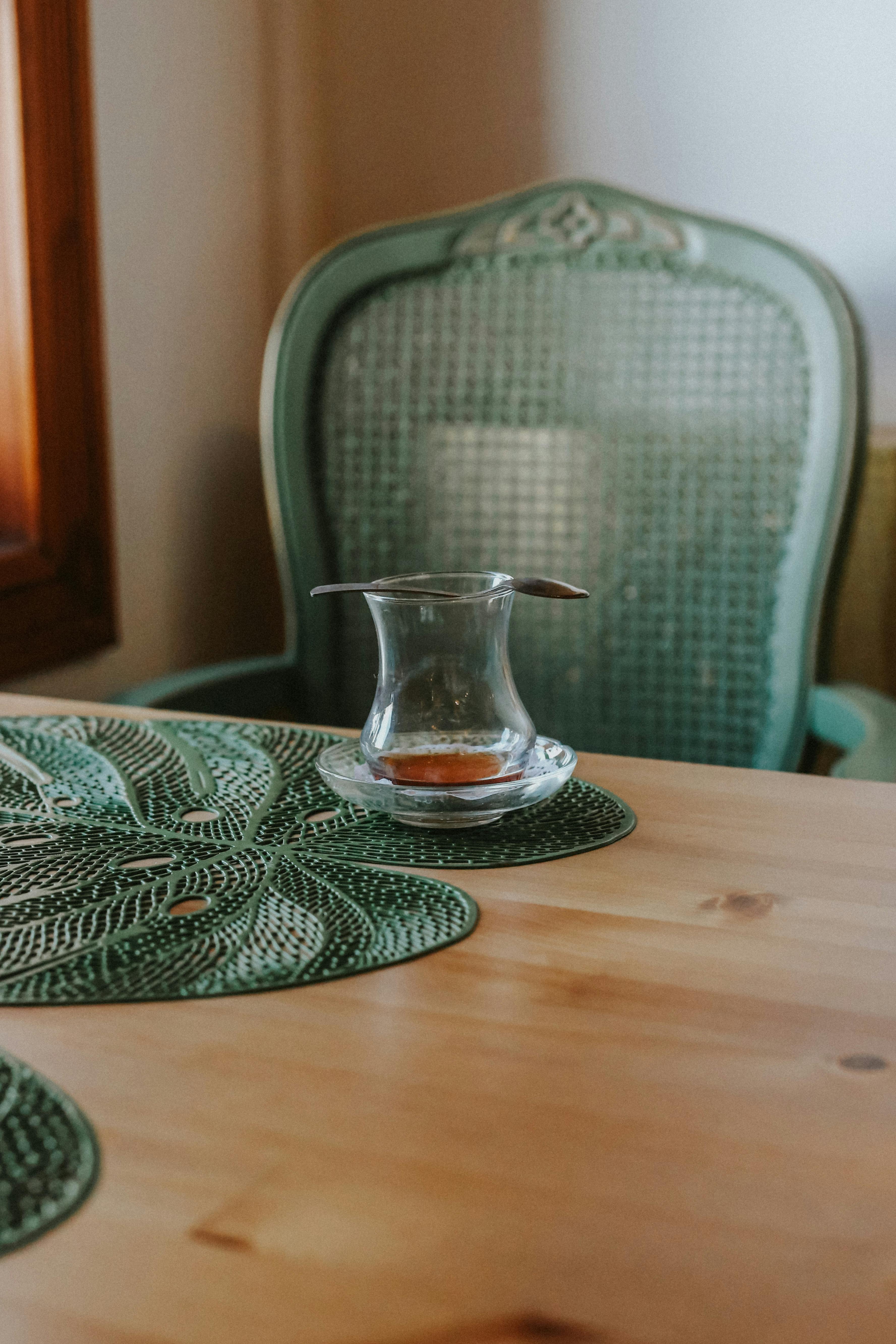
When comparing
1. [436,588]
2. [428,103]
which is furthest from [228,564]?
[436,588]

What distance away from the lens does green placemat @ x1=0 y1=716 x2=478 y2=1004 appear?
1.57 ft

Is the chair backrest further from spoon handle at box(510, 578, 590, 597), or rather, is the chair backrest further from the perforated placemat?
the perforated placemat

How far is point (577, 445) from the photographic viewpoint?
1387mm

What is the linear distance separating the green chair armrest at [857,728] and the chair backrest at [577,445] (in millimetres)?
85

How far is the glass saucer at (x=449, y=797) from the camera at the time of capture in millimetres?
629

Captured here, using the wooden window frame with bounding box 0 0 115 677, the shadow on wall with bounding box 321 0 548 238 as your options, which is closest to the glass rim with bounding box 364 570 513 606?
the wooden window frame with bounding box 0 0 115 677

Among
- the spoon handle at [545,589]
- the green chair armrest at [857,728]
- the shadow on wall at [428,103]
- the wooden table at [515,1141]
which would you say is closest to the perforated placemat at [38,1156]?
the wooden table at [515,1141]

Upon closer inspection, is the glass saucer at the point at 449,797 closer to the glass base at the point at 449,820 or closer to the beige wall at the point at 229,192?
the glass base at the point at 449,820

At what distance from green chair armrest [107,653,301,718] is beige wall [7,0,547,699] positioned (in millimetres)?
301

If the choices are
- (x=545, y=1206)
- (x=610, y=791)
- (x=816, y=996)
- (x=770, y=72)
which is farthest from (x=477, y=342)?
(x=545, y=1206)

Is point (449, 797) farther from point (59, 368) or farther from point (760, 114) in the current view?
point (760, 114)

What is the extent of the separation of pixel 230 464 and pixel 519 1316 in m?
1.57

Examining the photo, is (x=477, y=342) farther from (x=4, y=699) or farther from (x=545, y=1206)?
(x=545, y=1206)

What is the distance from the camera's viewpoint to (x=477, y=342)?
1.41 meters
